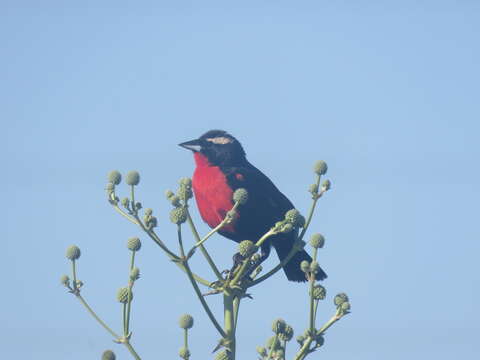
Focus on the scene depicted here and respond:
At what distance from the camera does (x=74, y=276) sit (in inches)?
166

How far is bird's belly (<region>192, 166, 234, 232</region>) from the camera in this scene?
23.5ft

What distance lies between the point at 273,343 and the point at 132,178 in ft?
4.34

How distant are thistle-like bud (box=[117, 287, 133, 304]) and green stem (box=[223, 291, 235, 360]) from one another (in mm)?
551

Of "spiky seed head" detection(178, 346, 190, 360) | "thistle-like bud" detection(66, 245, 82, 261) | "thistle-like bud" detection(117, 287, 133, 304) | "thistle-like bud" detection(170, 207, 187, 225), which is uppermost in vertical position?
"thistle-like bud" detection(170, 207, 187, 225)

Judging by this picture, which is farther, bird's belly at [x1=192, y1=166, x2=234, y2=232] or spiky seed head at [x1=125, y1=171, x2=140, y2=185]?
bird's belly at [x1=192, y1=166, x2=234, y2=232]

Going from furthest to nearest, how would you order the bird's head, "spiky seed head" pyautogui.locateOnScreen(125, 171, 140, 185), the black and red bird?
the bird's head → the black and red bird → "spiky seed head" pyautogui.locateOnScreen(125, 171, 140, 185)

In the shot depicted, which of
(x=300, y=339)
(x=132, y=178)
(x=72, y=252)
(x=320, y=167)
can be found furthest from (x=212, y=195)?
(x=300, y=339)

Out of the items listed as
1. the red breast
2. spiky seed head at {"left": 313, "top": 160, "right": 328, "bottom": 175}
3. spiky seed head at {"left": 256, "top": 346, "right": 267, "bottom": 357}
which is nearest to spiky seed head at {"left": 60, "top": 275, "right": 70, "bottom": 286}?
spiky seed head at {"left": 256, "top": 346, "right": 267, "bottom": 357}

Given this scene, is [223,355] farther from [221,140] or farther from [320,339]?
[221,140]

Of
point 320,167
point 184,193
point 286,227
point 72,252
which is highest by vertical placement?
point 320,167

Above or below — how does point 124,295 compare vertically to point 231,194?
below

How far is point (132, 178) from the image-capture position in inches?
180

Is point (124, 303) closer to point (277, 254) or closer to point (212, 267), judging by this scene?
point (212, 267)

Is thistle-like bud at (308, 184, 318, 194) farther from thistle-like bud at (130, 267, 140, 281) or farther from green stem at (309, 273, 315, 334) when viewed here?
thistle-like bud at (130, 267, 140, 281)
